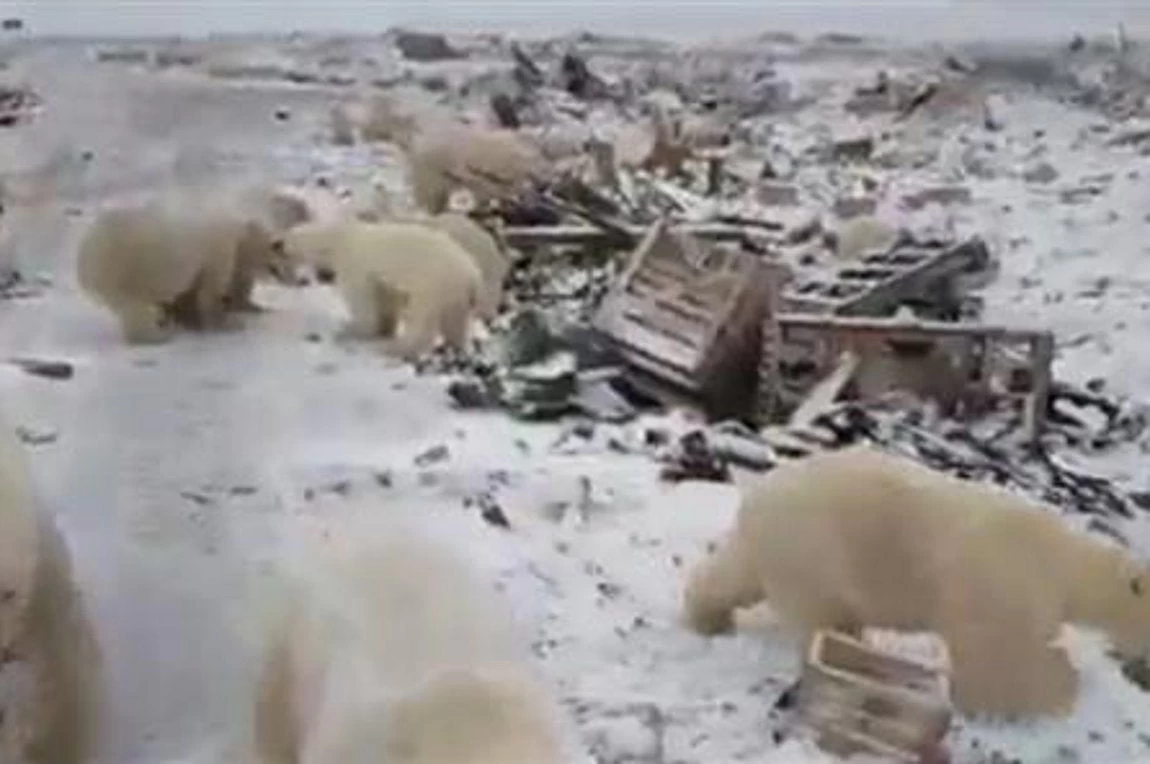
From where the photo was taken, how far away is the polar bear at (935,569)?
127 centimetres

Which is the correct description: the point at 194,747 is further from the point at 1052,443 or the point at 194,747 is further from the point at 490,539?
the point at 1052,443

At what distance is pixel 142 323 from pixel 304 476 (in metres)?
0.15

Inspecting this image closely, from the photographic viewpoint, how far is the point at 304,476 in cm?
129

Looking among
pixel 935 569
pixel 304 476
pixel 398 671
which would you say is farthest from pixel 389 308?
pixel 935 569

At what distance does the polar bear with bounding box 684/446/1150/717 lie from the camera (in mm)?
1266

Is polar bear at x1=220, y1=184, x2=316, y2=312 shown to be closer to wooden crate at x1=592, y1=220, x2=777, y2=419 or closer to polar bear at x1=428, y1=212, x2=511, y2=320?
polar bear at x1=428, y1=212, x2=511, y2=320

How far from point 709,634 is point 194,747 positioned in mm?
318

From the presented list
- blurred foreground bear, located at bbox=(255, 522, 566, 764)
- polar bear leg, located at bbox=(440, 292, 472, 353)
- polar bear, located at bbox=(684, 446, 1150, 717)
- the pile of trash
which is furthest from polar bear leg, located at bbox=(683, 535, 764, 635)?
the pile of trash

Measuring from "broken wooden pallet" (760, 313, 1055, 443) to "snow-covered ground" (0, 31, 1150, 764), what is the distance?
1.2 inches

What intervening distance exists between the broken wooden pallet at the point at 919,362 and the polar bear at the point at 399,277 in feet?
0.64

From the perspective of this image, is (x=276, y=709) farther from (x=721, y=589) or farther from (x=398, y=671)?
(x=721, y=589)

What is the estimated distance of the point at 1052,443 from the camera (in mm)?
1275

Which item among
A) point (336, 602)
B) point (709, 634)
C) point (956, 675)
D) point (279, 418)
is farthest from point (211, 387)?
point (956, 675)

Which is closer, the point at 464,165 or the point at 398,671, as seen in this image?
the point at 398,671
